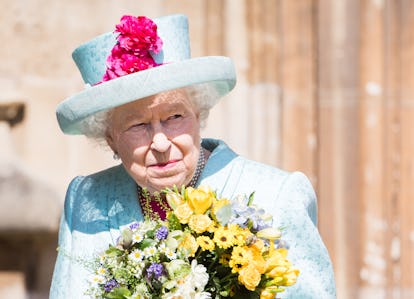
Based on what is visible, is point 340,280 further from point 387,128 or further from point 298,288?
point 298,288

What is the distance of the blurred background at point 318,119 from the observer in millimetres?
4973

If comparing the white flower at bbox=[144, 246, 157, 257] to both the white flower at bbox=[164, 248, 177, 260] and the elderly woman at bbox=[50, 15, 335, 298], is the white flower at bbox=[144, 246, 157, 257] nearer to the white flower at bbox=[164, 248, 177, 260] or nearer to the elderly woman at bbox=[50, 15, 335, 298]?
the white flower at bbox=[164, 248, 177, 260]

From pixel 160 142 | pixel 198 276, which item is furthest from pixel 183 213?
pixel 160 142

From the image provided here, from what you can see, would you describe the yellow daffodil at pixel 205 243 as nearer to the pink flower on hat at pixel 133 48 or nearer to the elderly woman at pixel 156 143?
the elderly woman at pixel 156 143

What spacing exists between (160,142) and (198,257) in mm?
362

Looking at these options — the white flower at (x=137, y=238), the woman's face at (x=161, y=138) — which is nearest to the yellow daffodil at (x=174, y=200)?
the white flower at (x=137, y=238)

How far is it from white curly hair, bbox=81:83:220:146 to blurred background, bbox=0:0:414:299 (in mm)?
1759

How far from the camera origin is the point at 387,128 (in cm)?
519

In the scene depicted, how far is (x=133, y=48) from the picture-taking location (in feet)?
9.93

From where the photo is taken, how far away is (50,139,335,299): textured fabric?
304cm

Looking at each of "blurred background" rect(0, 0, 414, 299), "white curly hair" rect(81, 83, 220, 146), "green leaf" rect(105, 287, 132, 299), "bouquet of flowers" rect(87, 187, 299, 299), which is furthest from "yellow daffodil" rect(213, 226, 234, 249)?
"blurred background" rect(0, 0, 414, 299)

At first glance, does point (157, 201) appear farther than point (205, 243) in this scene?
Yes

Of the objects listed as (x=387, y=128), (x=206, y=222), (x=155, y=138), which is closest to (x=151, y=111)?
(x=155, y=138)

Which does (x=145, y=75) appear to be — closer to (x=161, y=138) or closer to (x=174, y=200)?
(x=161, y=138)
